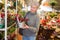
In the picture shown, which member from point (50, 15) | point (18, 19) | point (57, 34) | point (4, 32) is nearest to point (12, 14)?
point (18, 19)

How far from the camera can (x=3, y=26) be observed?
10.5 ft

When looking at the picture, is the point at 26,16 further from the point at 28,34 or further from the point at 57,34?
the point at 57,34

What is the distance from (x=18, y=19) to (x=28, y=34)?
34 cm

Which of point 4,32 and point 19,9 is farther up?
point 19,9

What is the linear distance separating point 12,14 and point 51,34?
81 cm

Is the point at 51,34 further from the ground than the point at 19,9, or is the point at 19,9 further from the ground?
the point at 19,9

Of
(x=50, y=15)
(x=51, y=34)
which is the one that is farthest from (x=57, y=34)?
(x=50, y=15)

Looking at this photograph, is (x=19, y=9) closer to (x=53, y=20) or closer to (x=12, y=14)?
(x=12, y=14)

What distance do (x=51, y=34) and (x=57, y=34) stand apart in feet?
0.36

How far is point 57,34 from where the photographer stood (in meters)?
3.16

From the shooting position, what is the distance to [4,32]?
3221 millimetres

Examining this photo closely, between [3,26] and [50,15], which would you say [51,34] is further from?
[3,26]

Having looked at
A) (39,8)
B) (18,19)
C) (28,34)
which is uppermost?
(39,8)

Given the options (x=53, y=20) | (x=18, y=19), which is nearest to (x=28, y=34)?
(x=18, y=19)
